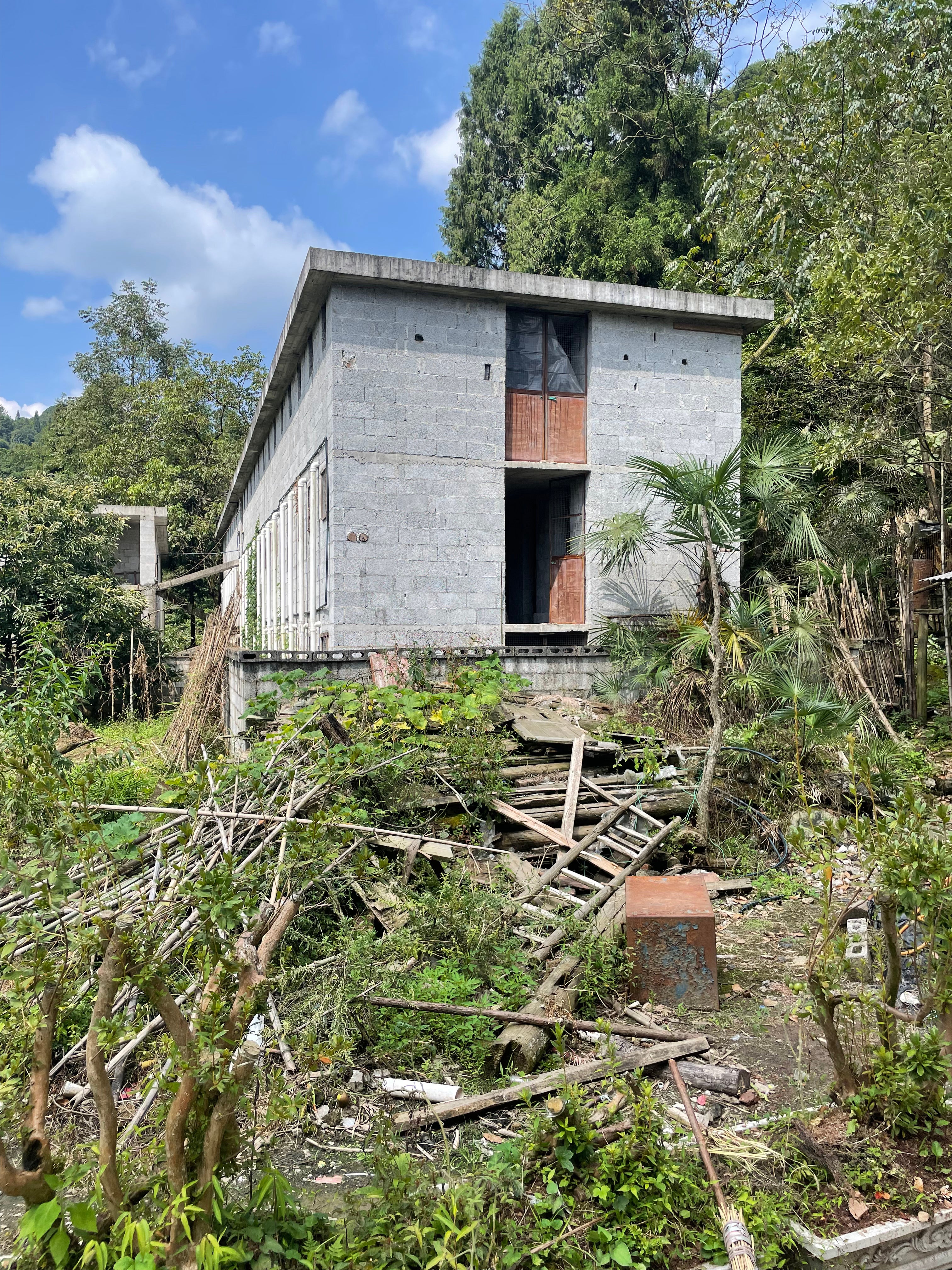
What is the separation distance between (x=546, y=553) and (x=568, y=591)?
1312 millimetres

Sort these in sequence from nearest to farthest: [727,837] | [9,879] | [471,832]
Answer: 1. [9,879]
2. [471,832]
3. [727,837]

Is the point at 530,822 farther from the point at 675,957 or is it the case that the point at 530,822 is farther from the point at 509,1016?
the point at 509,1016

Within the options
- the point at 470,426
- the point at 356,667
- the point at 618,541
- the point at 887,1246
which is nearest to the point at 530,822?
the point at 356,667

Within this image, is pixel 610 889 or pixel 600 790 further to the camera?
pixel 600 790

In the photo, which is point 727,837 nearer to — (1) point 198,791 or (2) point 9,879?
(1) point 198,791

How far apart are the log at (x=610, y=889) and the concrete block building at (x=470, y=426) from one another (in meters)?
5.11

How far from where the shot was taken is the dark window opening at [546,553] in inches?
519

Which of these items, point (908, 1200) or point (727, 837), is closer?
point (908, 1200)

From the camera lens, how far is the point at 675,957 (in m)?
5.21

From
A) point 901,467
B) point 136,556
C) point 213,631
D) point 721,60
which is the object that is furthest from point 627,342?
point 721,60

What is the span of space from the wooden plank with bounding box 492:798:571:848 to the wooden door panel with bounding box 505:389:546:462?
21.8 feet

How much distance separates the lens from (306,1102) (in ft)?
13.2

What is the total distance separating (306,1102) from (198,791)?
1862 mm

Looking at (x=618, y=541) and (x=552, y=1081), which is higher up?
(x=618, y=541)
